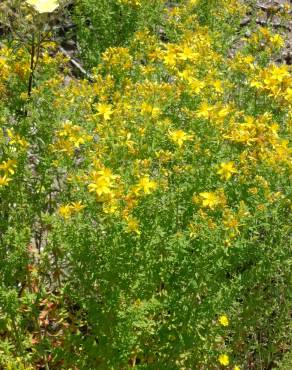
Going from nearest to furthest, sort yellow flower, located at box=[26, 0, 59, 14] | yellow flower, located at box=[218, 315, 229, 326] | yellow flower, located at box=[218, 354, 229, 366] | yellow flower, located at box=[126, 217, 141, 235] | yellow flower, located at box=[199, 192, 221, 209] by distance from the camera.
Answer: yellow flower, located at box=[126, 217, 141, 235] < yellow flower, located at box=[199, 192, 221, 209] < yellow flower, located at box=[26, 0, 59, 14] < yellow flower, located at box=[218, 315, 229, 326] < yellow flower, located at box=[218, 354, 229, 366]

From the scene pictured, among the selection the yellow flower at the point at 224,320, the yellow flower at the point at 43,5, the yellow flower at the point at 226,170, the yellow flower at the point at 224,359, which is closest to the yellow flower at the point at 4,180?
the yellow flower at the point at 43,5

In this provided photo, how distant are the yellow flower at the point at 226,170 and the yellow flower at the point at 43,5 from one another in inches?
41.1

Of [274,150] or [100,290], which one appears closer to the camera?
[100,290]

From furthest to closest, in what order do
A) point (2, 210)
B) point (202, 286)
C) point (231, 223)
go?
point (2, 210) → point (202, 286) → point (231, 223)

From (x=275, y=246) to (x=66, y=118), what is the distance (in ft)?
4.02

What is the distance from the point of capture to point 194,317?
277 centimetres

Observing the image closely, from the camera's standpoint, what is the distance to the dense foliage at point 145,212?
2586 mm

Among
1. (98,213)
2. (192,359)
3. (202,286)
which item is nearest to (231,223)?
(202,286)

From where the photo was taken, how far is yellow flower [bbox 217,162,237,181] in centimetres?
273

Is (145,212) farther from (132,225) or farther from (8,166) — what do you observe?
(8,166)

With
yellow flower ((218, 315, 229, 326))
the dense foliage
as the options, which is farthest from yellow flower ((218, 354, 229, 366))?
yellow flower ((218, 315, 229, 326))

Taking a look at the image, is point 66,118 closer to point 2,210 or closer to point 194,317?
point 2,210

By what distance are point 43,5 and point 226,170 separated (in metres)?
1.12

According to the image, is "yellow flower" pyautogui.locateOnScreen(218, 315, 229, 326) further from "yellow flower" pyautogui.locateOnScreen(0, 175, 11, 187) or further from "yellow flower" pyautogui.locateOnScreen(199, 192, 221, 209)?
"yellow flower" pyautogui.locateOnScreen(0, 175, 11, 187)
